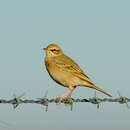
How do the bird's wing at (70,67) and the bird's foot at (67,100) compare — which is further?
the bird's wing at (70,67)

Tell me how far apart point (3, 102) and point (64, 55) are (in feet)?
15.2

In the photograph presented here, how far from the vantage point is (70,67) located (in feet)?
33.2

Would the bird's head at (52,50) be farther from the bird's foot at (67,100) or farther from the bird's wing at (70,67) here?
the bird's foot at (67,100)

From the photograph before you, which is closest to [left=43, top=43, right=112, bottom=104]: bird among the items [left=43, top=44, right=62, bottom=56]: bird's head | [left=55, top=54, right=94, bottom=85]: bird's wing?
[left=55, top=54, right=94, bottom=85]: bird's wing

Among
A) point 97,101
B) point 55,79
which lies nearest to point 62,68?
point 55,79

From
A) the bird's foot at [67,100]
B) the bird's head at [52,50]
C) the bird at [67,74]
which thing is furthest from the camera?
the bird's head at [52,50]

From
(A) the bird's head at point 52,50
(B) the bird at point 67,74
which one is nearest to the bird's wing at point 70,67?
(B) the bird at point 67,74

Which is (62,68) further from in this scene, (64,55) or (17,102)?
(17,102)

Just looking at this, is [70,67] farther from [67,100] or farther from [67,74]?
[67,100]

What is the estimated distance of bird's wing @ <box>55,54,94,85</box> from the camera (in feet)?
32.4

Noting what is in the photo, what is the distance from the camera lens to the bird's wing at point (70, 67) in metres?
9.88

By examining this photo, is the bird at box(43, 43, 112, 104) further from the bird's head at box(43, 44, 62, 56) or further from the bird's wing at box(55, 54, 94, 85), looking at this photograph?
the bird's head at box(43, 44, 62, 56)

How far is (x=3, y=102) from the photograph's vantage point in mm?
6668

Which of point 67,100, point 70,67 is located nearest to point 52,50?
point 70,67
